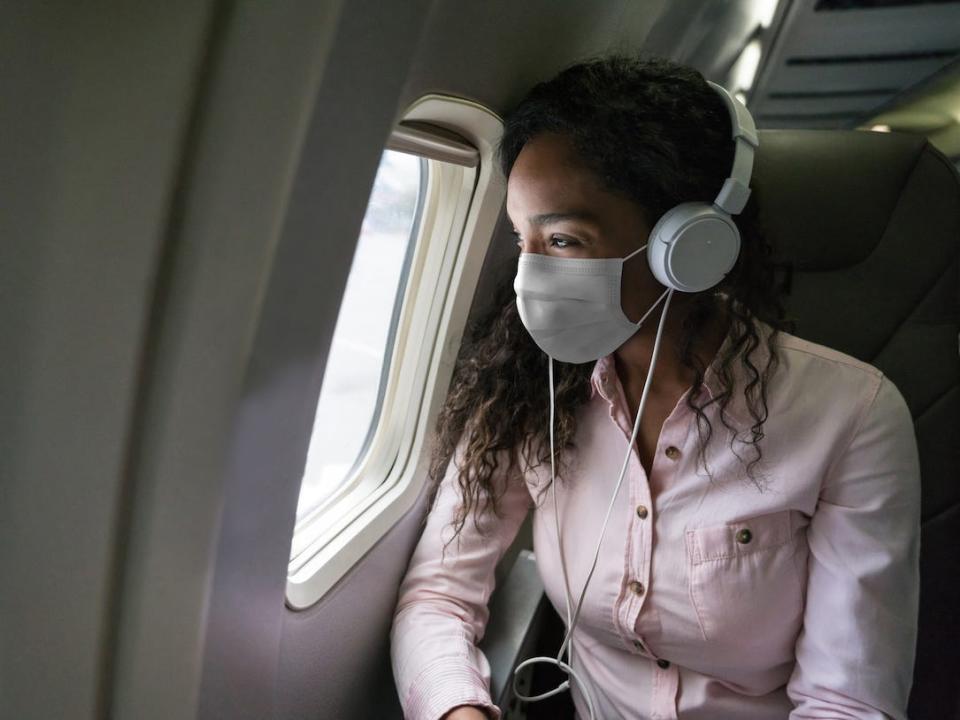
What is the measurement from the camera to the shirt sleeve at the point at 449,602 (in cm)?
117

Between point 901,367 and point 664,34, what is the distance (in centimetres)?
106

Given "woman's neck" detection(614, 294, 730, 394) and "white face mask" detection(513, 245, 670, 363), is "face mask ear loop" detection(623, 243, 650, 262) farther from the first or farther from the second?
"woman's neck" detection(614, 294, 730, 394)

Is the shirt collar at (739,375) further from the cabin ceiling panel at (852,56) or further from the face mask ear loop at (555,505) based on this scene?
the cabin ceiling panel at (852,56)

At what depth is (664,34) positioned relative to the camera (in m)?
1.84

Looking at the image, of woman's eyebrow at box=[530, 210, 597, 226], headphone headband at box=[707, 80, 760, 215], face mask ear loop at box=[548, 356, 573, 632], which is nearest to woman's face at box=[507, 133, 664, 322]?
woman's eyebrow at box=[530, 210, 597, 226]

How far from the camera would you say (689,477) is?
1.16m

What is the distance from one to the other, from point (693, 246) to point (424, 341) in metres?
0.69

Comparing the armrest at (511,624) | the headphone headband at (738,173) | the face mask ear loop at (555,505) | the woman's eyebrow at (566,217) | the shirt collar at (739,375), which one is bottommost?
the armrest at (511,624)

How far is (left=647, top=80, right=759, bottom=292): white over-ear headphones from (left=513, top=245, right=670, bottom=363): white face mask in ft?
0.21

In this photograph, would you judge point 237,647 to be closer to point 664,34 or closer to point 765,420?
point 765,420

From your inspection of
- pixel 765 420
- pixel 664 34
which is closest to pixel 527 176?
pixel 765 420

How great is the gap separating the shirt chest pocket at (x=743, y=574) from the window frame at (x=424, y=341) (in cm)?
60

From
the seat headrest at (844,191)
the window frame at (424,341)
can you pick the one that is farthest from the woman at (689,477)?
the seat headrest at (844,191)

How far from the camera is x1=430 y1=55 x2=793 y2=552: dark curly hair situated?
3.47 ft
